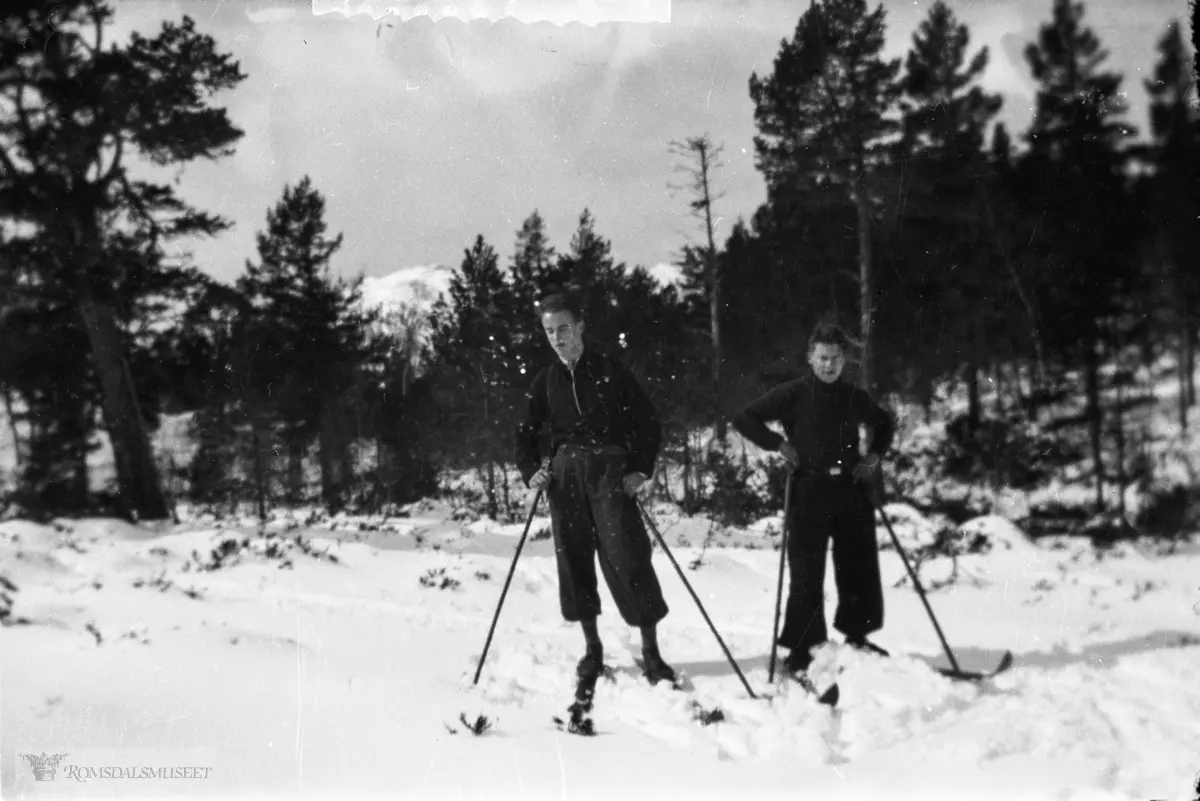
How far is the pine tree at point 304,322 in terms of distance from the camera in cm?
378

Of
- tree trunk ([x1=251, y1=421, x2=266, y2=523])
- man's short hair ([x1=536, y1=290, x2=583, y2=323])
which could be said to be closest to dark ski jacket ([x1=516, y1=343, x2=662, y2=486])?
man's short hair ([x1=536, y1=290, x2=583, y2=323])

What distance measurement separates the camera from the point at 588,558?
369cm

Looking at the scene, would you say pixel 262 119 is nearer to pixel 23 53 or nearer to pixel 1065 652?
pixel 23 53

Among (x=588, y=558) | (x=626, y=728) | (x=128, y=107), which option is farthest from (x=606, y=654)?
(x=128, y=107)

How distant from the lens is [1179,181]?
11.3ft

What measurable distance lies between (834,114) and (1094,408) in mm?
2171

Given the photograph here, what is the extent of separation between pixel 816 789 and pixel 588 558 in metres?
1.58

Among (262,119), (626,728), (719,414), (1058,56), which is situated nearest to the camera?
(626,728)

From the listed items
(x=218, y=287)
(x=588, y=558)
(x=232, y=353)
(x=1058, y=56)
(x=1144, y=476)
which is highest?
(x=1058, y=56)

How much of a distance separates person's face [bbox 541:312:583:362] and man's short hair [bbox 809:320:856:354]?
1.20 metres

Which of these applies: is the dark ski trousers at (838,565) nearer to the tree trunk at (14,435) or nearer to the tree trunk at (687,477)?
the tree trunk at (687,477)

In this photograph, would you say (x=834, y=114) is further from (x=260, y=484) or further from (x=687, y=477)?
(x=260, y=484)

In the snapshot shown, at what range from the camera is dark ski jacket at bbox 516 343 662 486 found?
3564 millimetres

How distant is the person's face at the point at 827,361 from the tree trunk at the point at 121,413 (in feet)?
13.3
